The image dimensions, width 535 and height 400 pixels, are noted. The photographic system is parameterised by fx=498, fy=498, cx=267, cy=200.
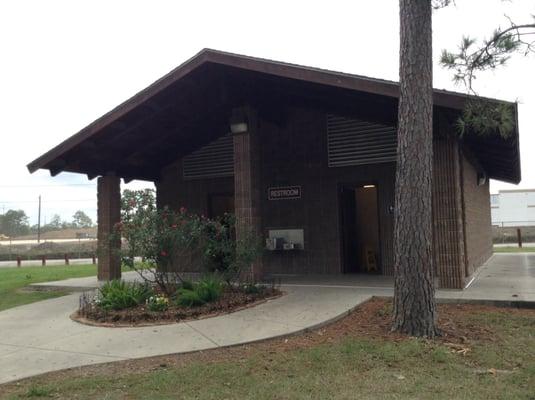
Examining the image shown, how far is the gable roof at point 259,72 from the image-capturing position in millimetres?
8562

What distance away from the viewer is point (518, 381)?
461cm

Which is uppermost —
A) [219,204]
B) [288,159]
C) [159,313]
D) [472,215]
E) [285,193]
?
[288,159]

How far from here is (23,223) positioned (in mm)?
116000

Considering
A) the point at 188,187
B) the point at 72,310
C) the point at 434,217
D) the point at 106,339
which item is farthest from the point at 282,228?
the point at 106,339

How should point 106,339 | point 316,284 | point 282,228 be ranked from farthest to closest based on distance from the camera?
point 282,228
point 316,284
point 106,339

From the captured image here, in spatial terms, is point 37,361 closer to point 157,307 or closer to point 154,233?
point 157,307

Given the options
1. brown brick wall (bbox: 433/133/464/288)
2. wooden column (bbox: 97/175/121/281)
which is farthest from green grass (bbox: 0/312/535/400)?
wooden column (bbox: 97/175/121/281)

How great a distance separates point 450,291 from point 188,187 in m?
8.31

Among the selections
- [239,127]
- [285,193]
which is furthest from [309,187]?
[239,127]

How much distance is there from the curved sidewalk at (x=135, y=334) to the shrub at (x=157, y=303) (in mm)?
789

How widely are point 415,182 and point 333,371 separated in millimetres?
2671

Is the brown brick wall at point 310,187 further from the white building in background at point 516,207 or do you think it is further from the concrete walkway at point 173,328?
the white building in background at point 516,207

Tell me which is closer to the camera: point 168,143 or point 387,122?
point 387,122

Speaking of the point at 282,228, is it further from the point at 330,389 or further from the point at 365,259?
the point at 330,389
